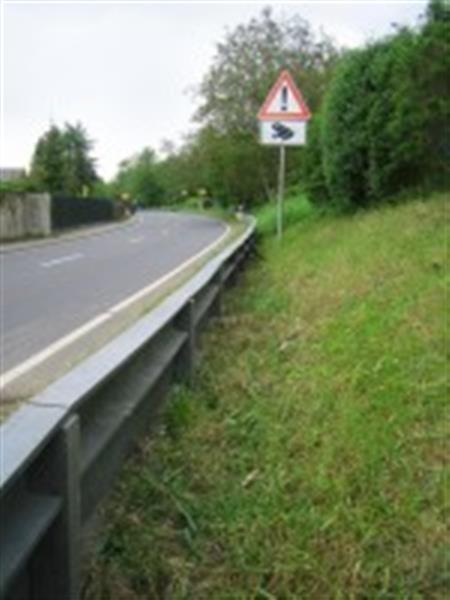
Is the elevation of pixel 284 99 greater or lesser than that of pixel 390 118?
greater

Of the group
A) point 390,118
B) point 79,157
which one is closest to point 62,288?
point 390,118

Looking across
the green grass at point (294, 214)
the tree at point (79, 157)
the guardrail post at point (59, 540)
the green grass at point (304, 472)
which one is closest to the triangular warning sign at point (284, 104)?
the green grass at point (294, 214)

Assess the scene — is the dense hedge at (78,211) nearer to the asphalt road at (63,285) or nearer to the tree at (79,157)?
the asphalt road at (63,285)

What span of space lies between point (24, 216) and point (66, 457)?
3424 cm

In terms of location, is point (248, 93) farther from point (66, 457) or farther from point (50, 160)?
point (50, 160)

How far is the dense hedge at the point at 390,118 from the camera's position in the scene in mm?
13289

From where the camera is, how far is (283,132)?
52.5 ft

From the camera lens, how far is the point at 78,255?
2523 cm

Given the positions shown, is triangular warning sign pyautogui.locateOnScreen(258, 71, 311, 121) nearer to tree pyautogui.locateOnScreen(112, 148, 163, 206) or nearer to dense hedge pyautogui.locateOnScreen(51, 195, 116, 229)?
dense hedge pyautogui.locateOnScreen(51, 195, 116, 229)

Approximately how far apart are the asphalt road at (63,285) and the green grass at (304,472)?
2996 mm

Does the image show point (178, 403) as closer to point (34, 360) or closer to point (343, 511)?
point (343, 511)

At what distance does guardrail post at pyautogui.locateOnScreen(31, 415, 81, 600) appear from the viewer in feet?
9.96

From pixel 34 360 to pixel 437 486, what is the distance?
5.42 meters

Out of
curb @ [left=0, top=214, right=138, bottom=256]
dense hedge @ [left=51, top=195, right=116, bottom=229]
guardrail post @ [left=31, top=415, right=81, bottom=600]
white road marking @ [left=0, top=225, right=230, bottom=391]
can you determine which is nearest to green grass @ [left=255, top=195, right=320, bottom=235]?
curb @ [left=0, top=214, right=138, bottom=256]
